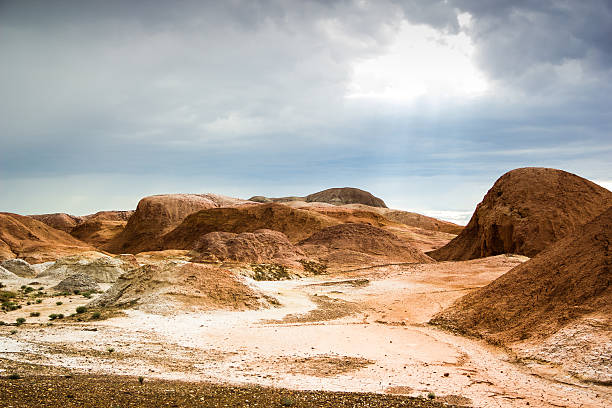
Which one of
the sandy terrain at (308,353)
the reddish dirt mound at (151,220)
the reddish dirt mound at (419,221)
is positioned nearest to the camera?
the sandy terrain at (308,353)

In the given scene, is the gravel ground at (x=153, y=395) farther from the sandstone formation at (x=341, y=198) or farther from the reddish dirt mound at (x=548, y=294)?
the sandstone formation at (x=341, y=198)

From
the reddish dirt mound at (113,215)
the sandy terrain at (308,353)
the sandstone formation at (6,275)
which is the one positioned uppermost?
the reddish dirt mound at (113,215)

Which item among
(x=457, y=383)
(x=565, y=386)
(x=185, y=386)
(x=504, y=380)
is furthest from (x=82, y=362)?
(x=565, y=386)

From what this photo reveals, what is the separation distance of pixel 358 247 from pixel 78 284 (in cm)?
2661

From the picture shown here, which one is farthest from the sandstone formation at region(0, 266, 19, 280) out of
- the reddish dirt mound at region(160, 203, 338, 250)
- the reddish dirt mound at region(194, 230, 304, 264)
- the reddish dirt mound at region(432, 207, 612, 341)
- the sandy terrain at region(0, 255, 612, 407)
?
the reddish dirt mound at region(160, 203, 338, 250)

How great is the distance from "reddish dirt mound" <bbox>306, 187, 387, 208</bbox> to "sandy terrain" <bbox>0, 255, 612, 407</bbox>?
382 feet

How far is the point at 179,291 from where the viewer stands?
1847 cm

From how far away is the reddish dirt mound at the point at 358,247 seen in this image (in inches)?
1622

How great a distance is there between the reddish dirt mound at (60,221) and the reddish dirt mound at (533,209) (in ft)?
302

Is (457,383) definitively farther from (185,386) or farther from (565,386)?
(185,386)

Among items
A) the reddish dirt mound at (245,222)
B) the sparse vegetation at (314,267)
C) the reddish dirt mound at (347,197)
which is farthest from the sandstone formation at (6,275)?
→ the reddish dirt mound at (347,197)

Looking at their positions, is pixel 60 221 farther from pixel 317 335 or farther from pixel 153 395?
pixel 153 395

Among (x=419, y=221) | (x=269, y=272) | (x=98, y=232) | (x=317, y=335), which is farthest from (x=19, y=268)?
(x=419, y=221)

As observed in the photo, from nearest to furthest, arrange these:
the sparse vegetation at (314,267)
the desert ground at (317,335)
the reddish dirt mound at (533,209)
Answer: the desert ground at (317,335) < the reddish dirt mound at (533,209) < the sparse vegetation at (314,267)
